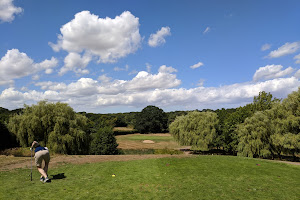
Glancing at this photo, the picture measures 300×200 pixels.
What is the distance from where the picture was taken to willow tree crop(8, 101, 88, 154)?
26578 millimetres

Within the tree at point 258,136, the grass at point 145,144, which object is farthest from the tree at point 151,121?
the tree at point 258,136

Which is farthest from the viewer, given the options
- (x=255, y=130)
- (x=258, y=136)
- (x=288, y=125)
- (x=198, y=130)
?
(x=198, y=130)

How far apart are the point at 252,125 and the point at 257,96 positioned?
59.2 feet

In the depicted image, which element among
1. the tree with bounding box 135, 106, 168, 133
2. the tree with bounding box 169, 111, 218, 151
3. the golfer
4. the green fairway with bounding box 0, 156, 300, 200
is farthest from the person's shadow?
the tree with bounding box 135, 106, 168, 133

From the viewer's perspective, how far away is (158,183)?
11062mm

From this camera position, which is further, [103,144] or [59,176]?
[103,144]

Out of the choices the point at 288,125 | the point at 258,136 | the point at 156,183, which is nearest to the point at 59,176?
the point at 156,183

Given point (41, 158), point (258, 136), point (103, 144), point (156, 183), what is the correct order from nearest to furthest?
1. point (41, 158)
2. point (156, 183)
3. point (258, 136)
4. point (103, 144)

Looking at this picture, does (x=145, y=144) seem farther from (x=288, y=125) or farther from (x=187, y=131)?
(x=288, y=125)

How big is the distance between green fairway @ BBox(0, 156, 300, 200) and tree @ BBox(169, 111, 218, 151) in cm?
1932

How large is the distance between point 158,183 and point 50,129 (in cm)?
2244

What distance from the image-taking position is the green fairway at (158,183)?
9.09 m

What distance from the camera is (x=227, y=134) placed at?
37.4 meters

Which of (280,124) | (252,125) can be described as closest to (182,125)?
(252,125)
